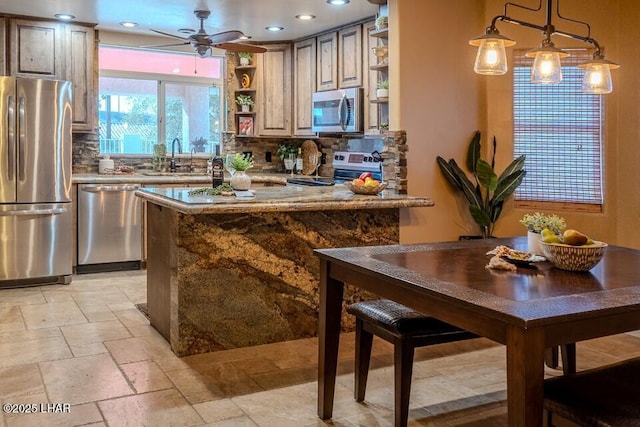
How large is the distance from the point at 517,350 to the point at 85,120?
5379 millimetres

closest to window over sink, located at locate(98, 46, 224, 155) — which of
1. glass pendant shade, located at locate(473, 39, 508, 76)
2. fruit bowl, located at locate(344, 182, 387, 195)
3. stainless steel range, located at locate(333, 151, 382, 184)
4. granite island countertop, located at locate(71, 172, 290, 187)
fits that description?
granite island countertop, located at locate(71, 172, 290, 187)

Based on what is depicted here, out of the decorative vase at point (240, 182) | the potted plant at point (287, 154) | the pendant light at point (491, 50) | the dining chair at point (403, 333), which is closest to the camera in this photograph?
the pendant light at point (491, 50)

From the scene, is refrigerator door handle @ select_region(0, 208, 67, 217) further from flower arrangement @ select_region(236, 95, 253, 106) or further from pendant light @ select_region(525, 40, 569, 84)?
pendant light @ select_region(525, 40, 569, 84)

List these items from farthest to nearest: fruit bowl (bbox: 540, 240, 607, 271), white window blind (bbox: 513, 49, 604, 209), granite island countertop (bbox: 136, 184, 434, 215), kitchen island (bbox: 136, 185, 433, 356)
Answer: white window blind (bbox: 513, 49, 604, 209)
kitchen island (bbox: 136, 185, 433, 356)
granite island countertop (bbox: 136, 184, 434, 215)
fruit bowl (bbox: 540, 240, 607, 271)

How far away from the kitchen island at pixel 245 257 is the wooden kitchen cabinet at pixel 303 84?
261cm

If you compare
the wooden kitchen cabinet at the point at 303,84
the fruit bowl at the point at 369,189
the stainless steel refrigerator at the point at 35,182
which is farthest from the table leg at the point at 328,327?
the wooden kitchen cabinet at the point at 303,84

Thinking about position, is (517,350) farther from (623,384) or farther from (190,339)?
(190,339)

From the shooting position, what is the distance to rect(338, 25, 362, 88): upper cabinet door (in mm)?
5605

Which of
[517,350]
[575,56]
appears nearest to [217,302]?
[517,350]

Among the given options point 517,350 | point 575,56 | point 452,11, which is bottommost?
point 517,350

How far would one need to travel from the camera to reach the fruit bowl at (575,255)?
210 cm

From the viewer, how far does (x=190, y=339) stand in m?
3.41

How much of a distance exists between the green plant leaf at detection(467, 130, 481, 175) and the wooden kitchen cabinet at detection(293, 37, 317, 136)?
2397 millimetres

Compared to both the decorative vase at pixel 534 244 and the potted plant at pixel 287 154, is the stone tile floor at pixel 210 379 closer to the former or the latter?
the decorative vase at pixel 534 244
